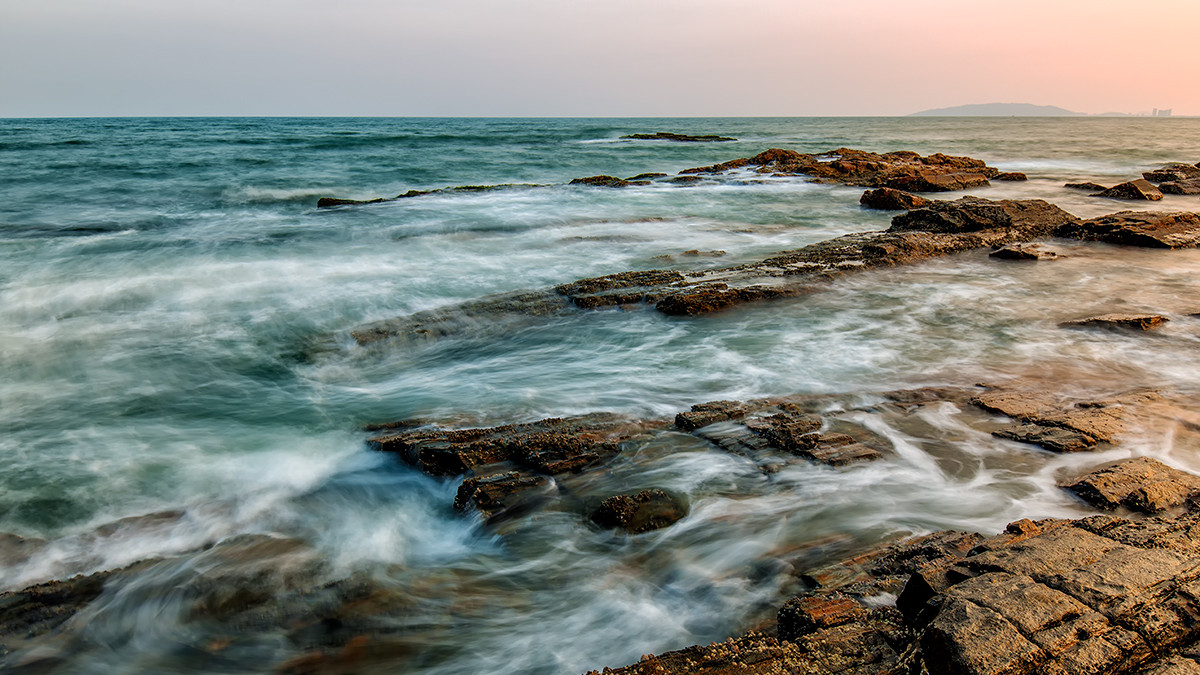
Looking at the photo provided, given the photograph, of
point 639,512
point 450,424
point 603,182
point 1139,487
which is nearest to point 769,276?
point 450,424

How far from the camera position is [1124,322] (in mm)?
7180

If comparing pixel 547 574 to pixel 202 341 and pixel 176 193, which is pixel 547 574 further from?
pixel 176 193

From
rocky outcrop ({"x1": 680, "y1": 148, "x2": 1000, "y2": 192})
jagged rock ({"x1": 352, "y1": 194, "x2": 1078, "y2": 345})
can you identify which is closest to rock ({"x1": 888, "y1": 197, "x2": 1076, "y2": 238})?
jagged rock ({"x1": 352, "y1": 194, "x2": 1078, "y2": 345})

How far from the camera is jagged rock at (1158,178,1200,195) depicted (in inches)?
698

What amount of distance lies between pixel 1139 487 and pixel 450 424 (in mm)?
4197

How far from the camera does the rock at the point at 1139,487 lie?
3656 millimetres

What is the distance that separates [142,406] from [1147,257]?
13.1 m

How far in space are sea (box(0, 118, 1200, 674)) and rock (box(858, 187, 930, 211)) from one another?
314cm

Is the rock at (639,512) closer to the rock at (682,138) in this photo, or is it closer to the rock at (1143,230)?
the rock at (1143,230)

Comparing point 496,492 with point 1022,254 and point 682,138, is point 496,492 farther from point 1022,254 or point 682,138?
point 682,138

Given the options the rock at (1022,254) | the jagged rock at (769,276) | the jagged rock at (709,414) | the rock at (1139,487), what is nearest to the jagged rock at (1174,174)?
the jagged rock at (769,276)

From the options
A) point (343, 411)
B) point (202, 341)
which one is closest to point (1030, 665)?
point (343, 411)

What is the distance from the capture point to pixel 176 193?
2080 cm

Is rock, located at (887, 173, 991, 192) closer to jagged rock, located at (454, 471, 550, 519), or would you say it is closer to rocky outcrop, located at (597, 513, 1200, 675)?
jagged rock, located at (454, 471, 550, 519)
